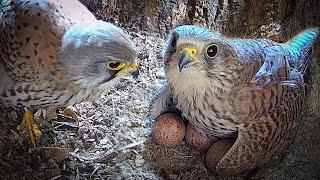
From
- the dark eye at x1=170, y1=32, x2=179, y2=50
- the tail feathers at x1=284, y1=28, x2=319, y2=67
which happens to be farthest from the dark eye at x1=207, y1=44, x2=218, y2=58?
the tail feathers at x1=284, y1=28, x2=319, y2=67

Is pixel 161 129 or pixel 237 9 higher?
pixel 237 9

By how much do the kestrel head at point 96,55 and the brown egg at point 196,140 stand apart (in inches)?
19.3

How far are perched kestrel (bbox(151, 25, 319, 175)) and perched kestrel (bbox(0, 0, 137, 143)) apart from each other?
27cm

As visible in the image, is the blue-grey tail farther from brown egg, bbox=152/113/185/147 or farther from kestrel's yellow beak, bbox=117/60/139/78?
kestrel's yellow beak, bbox=117/60/139/78

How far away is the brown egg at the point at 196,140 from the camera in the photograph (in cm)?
263

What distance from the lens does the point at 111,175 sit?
2471 millimetres

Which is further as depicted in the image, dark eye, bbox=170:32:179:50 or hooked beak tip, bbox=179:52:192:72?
dark eye, bbox=170:32:179:50

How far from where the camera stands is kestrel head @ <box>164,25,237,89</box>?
7.22 feet

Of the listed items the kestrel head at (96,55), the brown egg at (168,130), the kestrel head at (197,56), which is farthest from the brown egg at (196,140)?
the kestrel head at (96,55)

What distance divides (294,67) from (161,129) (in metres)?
0.69

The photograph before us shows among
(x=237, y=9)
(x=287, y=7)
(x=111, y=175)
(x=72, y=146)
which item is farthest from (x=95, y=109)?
(x=287, y=7)

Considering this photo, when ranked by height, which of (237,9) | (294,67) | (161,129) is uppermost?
(237,9)

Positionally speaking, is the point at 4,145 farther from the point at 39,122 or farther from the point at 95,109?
the point at 95,109

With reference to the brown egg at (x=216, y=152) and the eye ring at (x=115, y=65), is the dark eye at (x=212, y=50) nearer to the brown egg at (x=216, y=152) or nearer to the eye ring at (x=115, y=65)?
the eye ring at (x=115, y=65)
